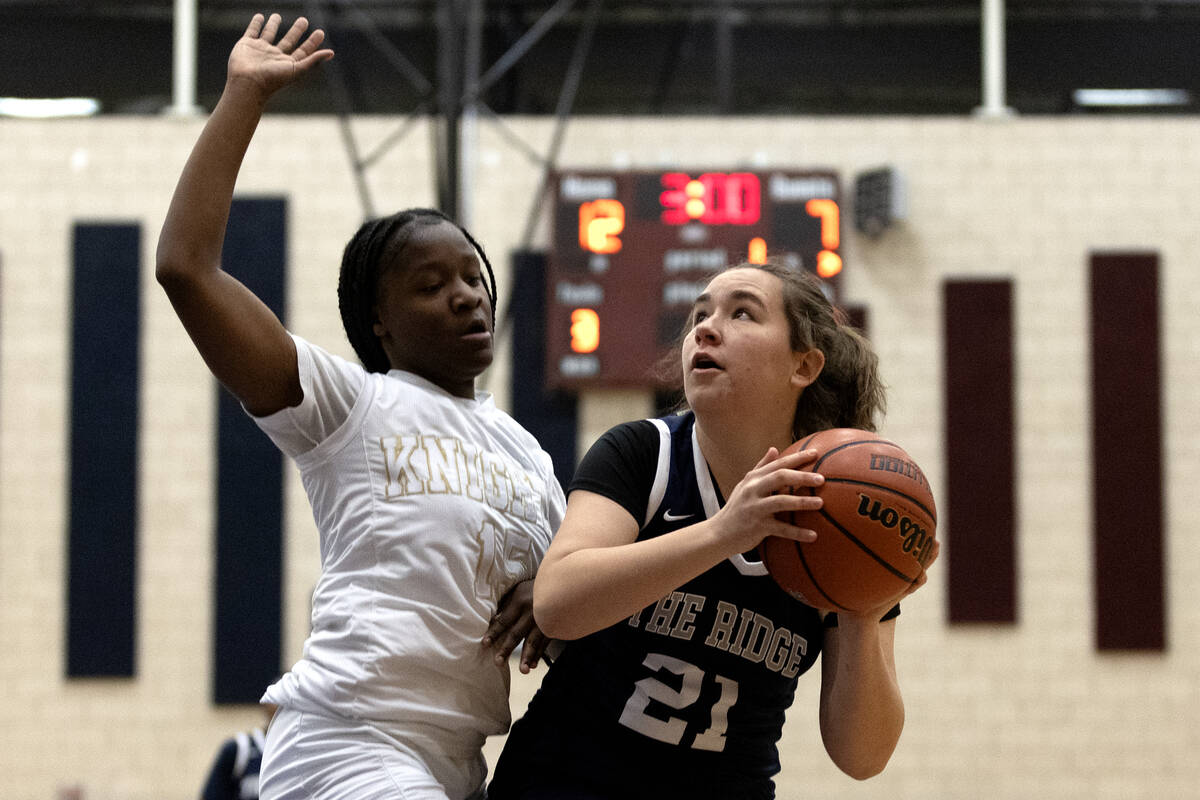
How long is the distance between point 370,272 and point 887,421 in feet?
20.6

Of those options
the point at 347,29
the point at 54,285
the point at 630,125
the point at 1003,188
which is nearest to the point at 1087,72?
the point at 1003,188

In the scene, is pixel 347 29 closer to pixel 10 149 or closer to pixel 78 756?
pixel 10 149

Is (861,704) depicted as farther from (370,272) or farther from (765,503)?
(370,272)

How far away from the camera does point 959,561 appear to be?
26.5ft

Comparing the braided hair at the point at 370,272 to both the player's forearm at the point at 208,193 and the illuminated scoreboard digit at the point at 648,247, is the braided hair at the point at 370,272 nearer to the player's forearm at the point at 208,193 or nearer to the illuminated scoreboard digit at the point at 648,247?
the player's forearm at the point at 208,193

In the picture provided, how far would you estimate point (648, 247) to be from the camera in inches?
303

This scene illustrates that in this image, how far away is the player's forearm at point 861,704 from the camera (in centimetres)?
216

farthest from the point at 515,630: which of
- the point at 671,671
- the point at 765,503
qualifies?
the point at 765,503

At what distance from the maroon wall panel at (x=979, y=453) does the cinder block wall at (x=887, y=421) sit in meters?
0.10

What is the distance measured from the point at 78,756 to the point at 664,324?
4353mm

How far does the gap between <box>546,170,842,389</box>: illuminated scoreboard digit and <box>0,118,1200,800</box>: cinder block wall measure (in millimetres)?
419

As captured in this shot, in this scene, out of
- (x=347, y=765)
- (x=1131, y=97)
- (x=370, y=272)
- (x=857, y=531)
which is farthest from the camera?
(x=1131, y=97)

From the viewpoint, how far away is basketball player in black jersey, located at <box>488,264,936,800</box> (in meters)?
2.13

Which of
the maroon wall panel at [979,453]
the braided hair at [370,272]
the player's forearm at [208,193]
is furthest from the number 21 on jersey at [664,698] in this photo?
the maroon wall panel at [979,453]
